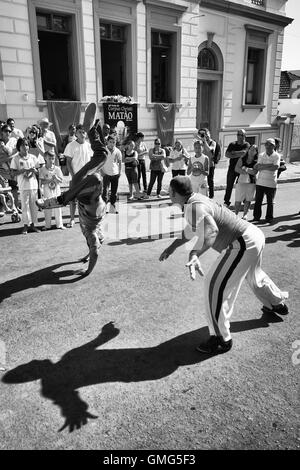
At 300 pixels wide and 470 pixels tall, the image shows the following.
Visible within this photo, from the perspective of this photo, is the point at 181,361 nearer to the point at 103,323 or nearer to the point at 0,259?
the point at 103,323

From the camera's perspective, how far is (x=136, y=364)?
3.64 metres

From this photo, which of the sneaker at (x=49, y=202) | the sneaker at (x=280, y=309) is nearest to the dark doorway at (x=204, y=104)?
the sneaker at (x=49, y=202)

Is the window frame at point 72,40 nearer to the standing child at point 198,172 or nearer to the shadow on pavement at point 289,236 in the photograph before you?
the standing child at point 198,172

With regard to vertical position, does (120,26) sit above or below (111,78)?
above

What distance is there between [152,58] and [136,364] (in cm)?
1444

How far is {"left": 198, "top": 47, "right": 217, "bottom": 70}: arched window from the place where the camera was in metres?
17.0

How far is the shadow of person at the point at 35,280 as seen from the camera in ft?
16.9

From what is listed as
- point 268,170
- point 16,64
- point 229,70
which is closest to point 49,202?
point 268,170

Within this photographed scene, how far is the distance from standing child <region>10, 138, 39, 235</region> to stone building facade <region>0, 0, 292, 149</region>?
496 cm

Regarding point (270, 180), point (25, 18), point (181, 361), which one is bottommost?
point (181, 361)

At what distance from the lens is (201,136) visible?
10055mm

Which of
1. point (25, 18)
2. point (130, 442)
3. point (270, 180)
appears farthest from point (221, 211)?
point (25, 18)

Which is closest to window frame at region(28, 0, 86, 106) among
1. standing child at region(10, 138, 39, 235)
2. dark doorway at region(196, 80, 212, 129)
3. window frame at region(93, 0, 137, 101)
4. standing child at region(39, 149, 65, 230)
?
window frame at region(93, 0, 137, 101)
